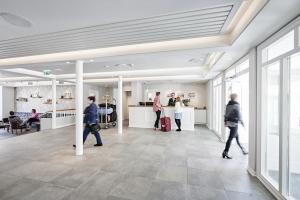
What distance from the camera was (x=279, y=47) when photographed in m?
2.70

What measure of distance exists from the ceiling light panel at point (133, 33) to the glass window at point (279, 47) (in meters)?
0.92

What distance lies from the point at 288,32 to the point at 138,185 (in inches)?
133

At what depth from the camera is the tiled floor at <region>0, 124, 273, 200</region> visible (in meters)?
2.58

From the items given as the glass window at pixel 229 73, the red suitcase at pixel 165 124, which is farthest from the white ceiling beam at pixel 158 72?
the red suitcase at pixel 165 124

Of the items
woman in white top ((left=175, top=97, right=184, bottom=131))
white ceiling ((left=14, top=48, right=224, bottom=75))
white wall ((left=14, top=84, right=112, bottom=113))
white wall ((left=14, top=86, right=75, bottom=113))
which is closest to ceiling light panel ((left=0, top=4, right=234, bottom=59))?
white ceiling ((left=14, top=48, right=224, bottom=75))

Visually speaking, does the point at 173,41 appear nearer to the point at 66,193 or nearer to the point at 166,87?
the point at 66,193

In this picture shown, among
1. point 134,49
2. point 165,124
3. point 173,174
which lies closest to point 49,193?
point 173,174

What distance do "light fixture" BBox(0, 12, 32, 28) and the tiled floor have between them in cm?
279

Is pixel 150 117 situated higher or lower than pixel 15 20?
lower

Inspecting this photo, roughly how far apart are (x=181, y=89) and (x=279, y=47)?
8.40 meters

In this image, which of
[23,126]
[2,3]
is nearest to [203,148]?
[2,3]

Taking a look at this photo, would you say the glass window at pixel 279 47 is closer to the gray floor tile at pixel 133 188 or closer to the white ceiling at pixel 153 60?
the white ceiling at pixel 153 60

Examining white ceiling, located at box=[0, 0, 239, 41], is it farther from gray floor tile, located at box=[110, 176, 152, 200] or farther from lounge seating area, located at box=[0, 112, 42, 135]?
lounge seating area, located at box=[0, 112, 42, 135]

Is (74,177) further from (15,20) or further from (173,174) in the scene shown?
(15,20)
